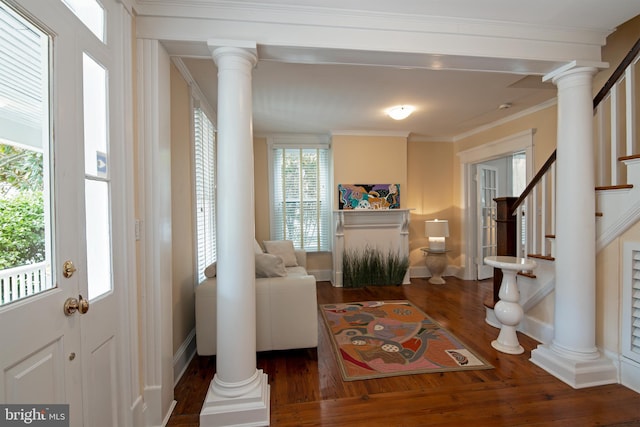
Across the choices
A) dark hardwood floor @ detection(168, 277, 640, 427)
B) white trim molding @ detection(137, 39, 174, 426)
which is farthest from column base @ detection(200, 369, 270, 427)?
white trim molding @ detection(137, 39, 174, 426)

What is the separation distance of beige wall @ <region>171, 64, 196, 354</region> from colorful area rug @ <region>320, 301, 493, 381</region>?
4.39 ft

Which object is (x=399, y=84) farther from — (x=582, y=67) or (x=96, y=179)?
(x=96, y=179)

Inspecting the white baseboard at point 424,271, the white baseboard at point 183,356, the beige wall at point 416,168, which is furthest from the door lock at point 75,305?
the white baseboard at point 424,271

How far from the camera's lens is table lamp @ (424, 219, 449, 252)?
182 inches

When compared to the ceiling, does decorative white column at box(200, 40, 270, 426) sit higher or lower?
lower

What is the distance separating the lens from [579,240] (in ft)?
6.68

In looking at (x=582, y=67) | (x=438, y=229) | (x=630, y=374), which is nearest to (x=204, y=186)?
(x=582, y=67)

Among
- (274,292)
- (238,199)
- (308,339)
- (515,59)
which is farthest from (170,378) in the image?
(515,59)

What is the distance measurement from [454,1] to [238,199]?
1771 mm

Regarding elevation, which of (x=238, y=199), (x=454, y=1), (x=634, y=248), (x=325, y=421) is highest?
(x=454, y=1)

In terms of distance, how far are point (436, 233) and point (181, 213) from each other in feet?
12.6

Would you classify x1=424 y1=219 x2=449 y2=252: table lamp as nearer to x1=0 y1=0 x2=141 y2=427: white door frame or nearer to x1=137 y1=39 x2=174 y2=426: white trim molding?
x1=137 y1=39 x2=174 y2=426: white trim molding

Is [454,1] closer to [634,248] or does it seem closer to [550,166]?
[550,166]

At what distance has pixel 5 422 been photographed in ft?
2.81
